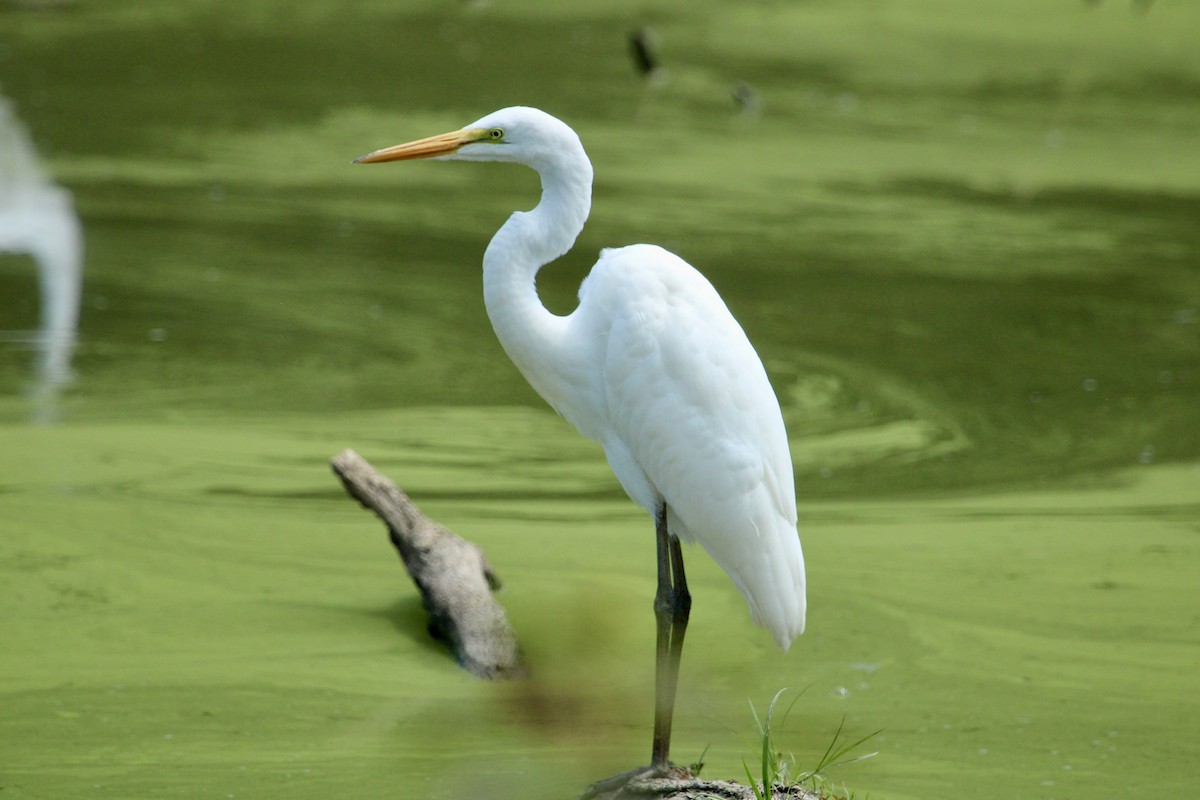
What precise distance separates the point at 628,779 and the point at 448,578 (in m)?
0.81

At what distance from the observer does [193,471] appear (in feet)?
13.3

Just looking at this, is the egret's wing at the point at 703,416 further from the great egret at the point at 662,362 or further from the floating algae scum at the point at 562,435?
the floating algae scum at the point at 562,435

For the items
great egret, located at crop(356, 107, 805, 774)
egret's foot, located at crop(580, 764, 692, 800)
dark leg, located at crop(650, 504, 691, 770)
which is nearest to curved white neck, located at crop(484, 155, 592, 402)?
great egret, located at crop(356, 107, 805, 774)

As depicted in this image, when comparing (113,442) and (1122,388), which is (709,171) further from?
(113,442)

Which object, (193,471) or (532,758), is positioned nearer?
(532,758)

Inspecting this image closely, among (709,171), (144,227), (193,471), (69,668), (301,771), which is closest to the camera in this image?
(301,771)

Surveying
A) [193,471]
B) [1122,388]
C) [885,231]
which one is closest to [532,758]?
[193,471]

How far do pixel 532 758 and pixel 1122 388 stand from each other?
10.1 feet

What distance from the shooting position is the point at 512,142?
2461 millimetres

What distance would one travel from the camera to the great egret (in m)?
2.46

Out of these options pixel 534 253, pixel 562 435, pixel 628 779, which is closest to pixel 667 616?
pixel 628 779

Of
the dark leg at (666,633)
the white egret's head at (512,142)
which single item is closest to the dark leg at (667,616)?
the dark leg at (666,633)

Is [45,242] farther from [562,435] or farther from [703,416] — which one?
[703,416]

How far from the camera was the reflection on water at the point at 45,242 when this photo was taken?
477cm
